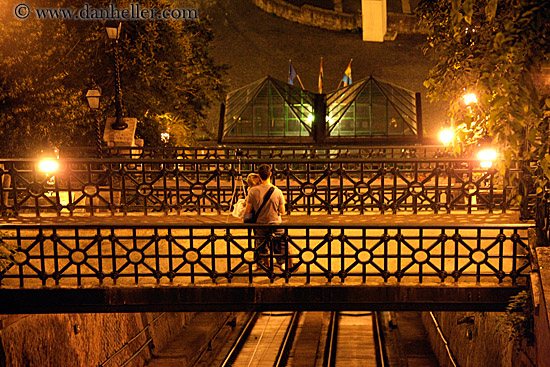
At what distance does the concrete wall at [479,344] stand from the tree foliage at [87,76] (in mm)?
14076

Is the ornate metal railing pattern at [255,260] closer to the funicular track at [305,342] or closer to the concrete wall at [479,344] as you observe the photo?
the concrete wall at [479,344]

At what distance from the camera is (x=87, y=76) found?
24891 mm

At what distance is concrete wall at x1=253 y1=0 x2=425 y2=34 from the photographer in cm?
5188

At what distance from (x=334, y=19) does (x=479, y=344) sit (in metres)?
44.0

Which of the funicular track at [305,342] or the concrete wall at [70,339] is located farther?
the funicular track at [305,342]

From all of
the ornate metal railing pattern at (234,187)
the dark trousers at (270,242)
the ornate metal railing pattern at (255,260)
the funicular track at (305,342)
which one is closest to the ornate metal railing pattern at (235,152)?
the ornate metal railing pattern at (234,187)

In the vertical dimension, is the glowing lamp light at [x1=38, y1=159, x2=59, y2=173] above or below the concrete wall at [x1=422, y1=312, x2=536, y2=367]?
above

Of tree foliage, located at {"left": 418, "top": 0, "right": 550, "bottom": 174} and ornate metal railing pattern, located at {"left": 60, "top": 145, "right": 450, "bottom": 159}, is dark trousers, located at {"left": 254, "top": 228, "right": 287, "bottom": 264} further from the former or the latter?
ornate metal railing pattern, located at {"left": 60, "top": 145, "right": 450, "bottom": 159}

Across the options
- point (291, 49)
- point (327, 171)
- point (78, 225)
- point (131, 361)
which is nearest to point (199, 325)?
point (131, 361)

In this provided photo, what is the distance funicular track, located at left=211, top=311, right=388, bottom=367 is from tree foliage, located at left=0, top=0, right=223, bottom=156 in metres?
9.66

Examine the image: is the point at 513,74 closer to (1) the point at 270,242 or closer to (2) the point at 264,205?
(1) the point at 270,242

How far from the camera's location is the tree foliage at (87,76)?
21.2 metres

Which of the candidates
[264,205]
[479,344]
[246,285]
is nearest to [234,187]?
[264,205]

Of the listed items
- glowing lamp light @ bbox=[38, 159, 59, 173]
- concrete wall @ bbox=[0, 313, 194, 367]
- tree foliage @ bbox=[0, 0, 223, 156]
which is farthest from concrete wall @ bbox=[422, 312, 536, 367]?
tree foliage @ bbox=[0, 0, 223, 156]
